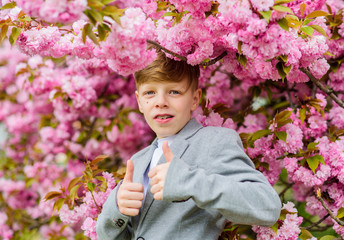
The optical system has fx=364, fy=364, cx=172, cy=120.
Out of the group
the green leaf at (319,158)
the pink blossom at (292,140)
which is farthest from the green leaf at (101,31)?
the green leaf at (319,158)

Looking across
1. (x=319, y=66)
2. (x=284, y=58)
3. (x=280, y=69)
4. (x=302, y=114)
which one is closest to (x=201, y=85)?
(x=302, y=114)

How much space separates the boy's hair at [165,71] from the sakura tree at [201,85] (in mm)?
55

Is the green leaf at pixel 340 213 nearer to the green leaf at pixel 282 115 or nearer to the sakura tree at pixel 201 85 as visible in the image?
the sakura tree at pixel 201 85

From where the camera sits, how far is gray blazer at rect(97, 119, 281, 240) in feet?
→ 3.91

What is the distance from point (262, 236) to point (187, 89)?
0.79 m

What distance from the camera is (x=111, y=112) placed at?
134 inches

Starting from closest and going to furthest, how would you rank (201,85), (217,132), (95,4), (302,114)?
(95,4), (217,132), (302,114), (201,85)

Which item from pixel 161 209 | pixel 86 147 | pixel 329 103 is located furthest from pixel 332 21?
pixel 86 147

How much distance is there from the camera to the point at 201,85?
2701 millimetres

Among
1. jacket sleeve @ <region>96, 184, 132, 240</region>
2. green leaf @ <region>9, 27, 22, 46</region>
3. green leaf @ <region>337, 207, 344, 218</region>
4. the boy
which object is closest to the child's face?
the boy

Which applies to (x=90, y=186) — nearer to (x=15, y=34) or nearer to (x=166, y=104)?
(x=166, y=104)

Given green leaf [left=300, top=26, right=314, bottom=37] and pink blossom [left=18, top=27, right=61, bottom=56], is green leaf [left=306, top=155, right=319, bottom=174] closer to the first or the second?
green leaf [left=300, top=26, right=314, bottom=37]

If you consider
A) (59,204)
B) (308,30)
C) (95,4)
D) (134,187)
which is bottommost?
(59,204)

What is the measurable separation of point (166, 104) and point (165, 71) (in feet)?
0.48
